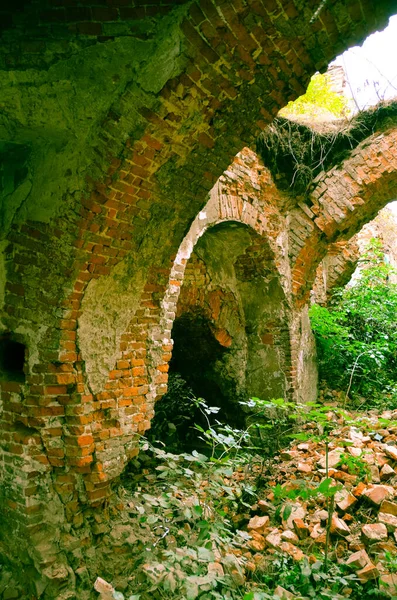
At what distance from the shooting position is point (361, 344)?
22.2 feet

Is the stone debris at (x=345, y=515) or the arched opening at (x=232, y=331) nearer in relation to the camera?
the stone debris at (x=345, y=515)

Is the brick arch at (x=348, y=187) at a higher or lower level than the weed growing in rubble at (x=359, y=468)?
higher

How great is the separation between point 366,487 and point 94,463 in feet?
8.09

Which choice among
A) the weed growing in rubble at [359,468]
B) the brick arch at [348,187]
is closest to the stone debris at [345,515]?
the weed growing in rubble at [359,468]

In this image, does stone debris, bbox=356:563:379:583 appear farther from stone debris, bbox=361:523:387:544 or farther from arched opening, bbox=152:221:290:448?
arched opening, bbox=152:221:290:448

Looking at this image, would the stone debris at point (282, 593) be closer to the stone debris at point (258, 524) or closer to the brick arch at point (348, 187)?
the stone debris at point (258, 524)

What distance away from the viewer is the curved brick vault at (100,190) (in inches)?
84.7

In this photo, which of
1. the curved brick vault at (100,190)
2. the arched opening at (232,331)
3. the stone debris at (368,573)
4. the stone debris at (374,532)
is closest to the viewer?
the curved brick vault at (100,190)

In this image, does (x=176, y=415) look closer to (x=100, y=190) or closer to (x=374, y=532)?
(x=374, y=532)

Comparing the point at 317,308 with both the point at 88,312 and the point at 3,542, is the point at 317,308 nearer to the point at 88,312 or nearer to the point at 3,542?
the point at 88,312

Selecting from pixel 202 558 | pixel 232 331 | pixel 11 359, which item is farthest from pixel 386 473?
pixel 11 359

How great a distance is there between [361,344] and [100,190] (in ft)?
18.3

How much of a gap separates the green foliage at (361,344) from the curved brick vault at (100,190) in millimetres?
4361

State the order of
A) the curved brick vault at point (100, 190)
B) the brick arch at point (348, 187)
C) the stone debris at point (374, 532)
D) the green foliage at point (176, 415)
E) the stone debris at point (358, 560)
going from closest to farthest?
the curved brick vault at point (100, 190) → the stone debris at point (358, 560) → the stone debris at point (374, 532) → the brick arch at point (348, 187) → the green foliage at point (176, 415)
